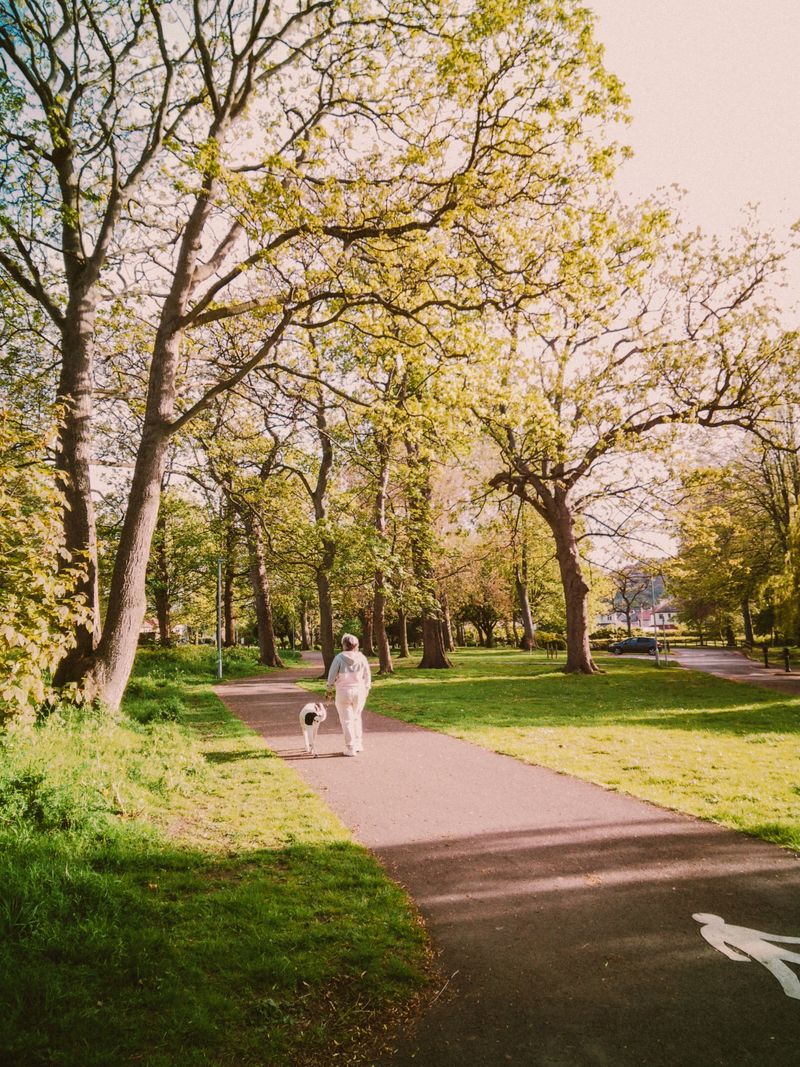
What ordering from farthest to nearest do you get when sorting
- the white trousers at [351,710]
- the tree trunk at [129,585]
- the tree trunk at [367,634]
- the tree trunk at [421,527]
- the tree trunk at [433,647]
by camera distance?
the tree trunk at [367,634]
the tree trunk at [433,647]
the tree trunk at [421,527]
the tree trunk at [129,585]
the white trousers at [351,710]

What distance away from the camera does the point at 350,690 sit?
9.14m

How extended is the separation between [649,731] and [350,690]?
5.94m

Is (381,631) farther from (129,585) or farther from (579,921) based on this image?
(579,921)

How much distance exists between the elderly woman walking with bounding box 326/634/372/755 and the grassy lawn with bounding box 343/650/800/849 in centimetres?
225

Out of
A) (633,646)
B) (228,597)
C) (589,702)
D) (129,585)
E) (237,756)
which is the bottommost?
(633,646)

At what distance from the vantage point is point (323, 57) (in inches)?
404

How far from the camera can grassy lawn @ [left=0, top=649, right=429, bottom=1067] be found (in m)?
2.88

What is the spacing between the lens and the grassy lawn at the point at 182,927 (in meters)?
2.88

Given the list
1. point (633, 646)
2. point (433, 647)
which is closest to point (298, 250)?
point (433, 647)

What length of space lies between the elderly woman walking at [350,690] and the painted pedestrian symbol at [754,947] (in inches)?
234

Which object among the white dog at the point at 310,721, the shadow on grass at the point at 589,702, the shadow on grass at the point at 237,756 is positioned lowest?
the shadow on grass at the point at 589,702

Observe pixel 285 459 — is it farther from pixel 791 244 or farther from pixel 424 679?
pixel 791 244

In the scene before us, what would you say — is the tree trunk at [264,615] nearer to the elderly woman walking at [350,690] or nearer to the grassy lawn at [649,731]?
the grassy lawn at [649,731]

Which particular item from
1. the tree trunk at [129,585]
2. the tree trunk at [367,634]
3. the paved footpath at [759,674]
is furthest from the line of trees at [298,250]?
the tree trunk at [367,634]
